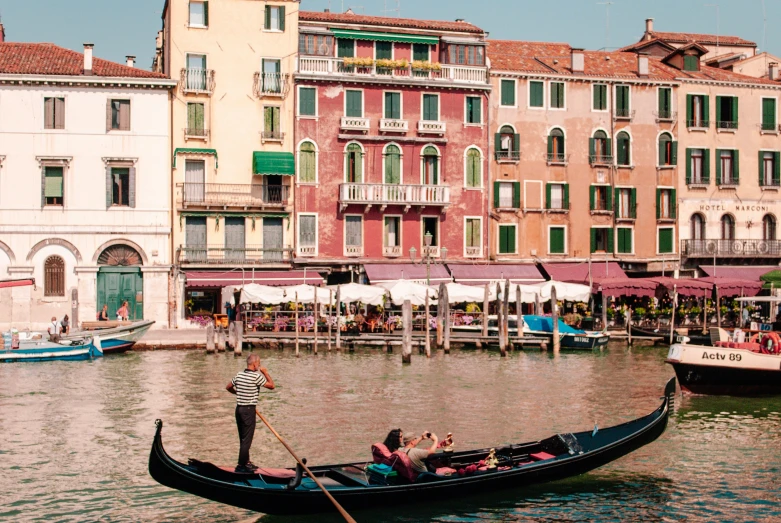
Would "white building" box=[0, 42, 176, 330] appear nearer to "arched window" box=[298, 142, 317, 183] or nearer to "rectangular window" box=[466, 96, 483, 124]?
"arched window" box=[298, 142, 317, 183]

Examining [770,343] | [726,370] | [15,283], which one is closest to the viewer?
[726,370]

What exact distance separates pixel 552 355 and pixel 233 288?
423 inches

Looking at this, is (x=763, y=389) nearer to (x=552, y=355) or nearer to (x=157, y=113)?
(x=552, y=355)

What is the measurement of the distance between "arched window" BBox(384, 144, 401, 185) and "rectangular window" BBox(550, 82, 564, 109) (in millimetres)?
6532

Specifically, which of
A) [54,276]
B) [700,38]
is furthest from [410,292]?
[700,38]

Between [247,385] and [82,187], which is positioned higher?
[82,187]

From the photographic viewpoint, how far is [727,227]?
141ft

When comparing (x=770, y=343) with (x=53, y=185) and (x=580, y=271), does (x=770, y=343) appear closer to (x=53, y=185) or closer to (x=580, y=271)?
(x=580, y=271)

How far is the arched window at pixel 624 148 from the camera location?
137ft

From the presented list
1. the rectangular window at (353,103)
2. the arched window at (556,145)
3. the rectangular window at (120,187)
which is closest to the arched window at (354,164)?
the rectangular window at (353,103)

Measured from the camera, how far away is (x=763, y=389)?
22.5 m

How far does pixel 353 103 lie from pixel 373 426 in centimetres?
2156

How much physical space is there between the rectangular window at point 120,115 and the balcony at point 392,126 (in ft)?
29.8

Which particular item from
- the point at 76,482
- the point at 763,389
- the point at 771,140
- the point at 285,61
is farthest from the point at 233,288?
the point at 771,140
